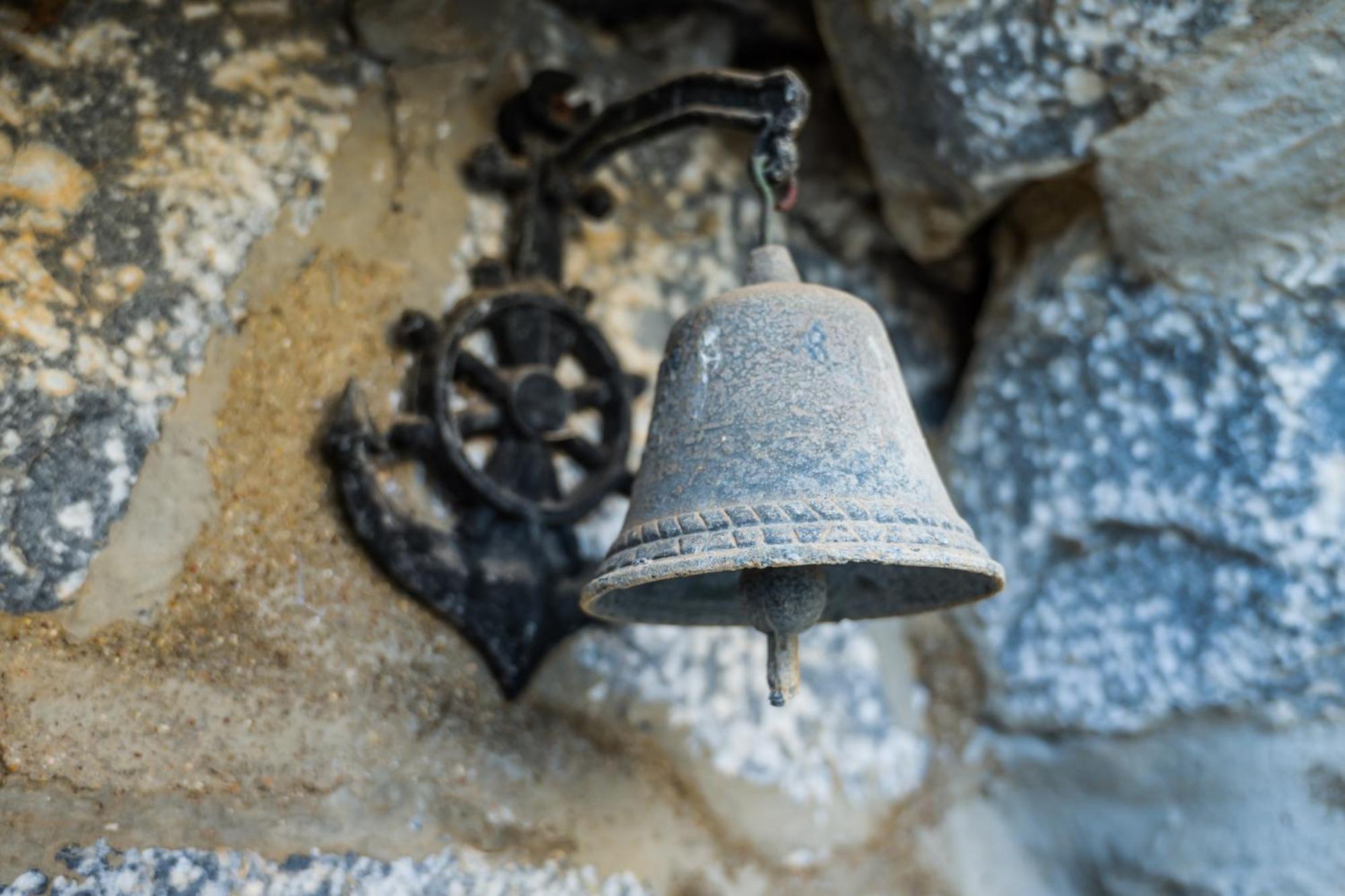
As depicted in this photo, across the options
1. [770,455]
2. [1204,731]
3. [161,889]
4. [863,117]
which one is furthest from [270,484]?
[1204,731]

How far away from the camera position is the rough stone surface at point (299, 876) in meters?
0.74

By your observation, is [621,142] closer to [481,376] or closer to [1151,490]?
[481,376]

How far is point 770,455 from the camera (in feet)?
2.35

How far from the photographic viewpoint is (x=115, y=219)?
844 millimetres

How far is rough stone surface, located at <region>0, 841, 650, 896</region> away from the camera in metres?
0.74

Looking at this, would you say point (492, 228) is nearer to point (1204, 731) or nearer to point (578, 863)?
point (578, 863)

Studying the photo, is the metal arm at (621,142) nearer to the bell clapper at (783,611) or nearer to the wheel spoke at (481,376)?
the wheel spoke at (481,376)

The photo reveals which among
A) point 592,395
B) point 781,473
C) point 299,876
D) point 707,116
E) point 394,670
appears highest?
point 707,116

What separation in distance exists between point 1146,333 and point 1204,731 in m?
0.33

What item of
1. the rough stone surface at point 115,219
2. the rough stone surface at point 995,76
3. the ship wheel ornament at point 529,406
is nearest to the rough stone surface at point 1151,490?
the rough stone surface at point 995,76

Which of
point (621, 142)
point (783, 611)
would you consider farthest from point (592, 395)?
point (783, 611)

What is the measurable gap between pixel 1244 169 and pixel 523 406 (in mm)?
588

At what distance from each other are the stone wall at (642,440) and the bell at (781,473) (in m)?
0.22

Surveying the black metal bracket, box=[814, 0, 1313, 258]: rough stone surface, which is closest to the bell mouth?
the black metal bracket
